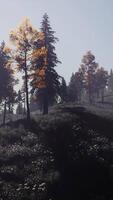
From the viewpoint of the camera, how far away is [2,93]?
61.6 metres

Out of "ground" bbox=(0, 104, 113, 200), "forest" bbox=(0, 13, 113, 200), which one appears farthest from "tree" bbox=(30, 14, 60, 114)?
"ground" bbox=(0, 104, 113, 200)

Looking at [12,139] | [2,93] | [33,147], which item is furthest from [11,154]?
[2,93]

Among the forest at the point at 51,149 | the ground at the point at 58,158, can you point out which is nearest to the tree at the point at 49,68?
the forest at the point at 51,149

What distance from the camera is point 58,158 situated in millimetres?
35344

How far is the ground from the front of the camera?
29562 mm

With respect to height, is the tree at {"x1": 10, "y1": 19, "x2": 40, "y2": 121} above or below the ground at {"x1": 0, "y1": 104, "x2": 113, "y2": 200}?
above

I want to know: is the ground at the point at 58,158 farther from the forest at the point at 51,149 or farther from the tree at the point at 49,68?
the tree at the point at 49,68

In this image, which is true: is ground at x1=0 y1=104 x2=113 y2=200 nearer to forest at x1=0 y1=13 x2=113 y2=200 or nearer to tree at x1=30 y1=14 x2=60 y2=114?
forest at x1=0 y1=13 x2=113 y2=200

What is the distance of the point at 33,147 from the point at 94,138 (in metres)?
6.33

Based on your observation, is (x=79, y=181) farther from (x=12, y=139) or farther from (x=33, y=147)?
(x=12, y=139)

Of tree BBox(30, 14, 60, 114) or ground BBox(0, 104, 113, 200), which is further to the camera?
tree BBox(30, 14, 60, 114)

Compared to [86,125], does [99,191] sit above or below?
below

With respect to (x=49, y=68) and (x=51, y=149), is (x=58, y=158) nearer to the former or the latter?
(x=51, y=149)

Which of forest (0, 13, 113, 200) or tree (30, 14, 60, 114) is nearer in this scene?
forest (0, 13, 113, 200)
